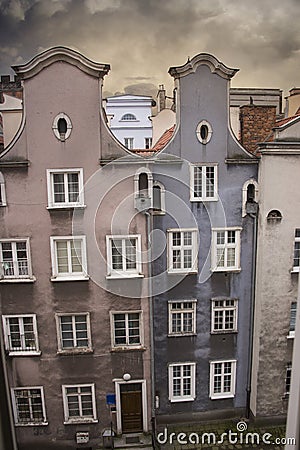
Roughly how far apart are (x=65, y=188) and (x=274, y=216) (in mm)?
1054

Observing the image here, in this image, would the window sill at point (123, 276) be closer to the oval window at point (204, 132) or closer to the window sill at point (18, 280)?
the window sill at point (18, 280)

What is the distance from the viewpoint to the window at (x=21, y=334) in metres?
1.73

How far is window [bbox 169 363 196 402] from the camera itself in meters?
1.90

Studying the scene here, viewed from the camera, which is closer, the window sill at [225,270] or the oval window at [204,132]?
the oval window at [204,132]

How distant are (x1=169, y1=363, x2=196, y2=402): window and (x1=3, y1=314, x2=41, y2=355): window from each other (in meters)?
0.74

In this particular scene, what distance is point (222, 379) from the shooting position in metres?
1.93

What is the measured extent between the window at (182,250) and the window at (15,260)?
2.31 ft

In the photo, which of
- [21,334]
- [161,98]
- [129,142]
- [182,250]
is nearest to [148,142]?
[129,142]

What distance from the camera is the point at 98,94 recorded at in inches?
61.7

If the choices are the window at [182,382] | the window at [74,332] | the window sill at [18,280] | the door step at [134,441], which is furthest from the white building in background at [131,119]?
the door step at [134,441]

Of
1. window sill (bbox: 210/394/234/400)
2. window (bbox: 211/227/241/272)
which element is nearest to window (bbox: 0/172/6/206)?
window (bbox: 211/227/241/272)

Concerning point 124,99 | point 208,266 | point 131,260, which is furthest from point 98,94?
point 208,266

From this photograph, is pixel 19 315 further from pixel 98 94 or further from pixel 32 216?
pixel 98 94

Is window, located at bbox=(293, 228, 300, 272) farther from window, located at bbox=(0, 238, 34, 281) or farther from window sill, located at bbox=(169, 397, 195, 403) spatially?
window, located at bbox=(0, 238, 34, 281)
